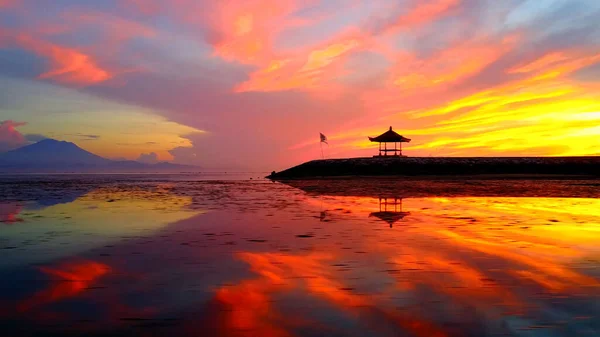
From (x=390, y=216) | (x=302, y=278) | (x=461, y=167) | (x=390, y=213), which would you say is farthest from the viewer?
(x=461, y=167)

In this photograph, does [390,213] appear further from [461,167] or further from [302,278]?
[461,167]

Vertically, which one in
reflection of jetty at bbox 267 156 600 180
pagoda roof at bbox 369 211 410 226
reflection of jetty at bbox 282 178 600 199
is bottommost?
pagoda roof at bbox 369 211 410 226

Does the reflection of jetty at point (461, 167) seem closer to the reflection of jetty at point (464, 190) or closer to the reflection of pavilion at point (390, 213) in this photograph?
the reflection of jetty at point (464, 190)

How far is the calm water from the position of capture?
624 centimetres

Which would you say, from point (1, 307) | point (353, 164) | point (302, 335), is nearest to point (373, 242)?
point (302, 335)

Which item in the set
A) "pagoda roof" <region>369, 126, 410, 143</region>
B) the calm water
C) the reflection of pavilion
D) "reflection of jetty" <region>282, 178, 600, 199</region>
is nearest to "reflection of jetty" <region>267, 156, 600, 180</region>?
"pagoda roof" <region>369, 126, 410, 143</region>

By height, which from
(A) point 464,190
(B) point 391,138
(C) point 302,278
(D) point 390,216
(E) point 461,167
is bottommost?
(C) point 302,278

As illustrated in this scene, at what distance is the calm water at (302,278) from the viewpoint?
20.5ft

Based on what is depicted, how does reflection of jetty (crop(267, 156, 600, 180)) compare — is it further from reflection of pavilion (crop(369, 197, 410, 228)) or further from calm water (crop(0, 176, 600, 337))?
calm water (crop(0, 176, 600, 337))

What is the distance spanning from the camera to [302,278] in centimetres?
884

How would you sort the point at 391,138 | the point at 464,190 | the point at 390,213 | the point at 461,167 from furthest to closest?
the point at 391,138, the point at 461,167, the point at 464,190, the point at 390,213

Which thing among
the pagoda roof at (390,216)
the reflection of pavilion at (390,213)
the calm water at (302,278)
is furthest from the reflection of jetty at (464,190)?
the calm water at (302,278)

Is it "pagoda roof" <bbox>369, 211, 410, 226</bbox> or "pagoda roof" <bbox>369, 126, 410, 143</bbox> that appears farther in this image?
"pagoda roof" <bbox>369, 126, 410, 143</bbox>

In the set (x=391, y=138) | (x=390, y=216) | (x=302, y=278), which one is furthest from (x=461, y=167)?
(x=302, y=278)
